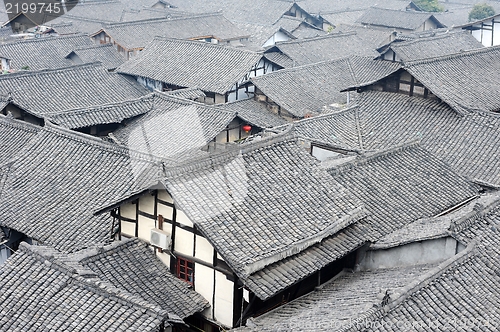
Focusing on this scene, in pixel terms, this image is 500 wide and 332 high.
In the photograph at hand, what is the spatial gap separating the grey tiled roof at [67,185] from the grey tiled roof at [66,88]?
33.1 ft

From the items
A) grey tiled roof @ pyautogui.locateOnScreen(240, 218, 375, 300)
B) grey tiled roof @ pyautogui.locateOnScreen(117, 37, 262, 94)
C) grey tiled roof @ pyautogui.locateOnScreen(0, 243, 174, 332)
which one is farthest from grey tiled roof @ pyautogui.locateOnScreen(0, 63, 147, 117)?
grey tiled roof @ pyautogui.locateOnScreen(240, 218, 375, 300)

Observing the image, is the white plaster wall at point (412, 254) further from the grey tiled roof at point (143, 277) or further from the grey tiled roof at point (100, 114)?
the grey tiled roof at point (100, 114)

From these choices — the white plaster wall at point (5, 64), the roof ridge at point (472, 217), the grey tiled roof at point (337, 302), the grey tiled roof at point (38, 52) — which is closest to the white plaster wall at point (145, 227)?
the grey tiled roof at point (337, 302)

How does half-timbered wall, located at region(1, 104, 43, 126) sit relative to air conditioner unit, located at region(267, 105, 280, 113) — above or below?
above

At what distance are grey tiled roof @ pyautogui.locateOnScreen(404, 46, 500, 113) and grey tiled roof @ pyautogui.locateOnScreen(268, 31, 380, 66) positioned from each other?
16221 millimetres

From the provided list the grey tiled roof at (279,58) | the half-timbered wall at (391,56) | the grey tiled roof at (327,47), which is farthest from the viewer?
the grey tiled roof at (327,47)

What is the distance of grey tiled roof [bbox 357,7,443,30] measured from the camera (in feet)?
214

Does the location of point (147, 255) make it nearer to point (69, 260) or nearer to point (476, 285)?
point (69, 260)

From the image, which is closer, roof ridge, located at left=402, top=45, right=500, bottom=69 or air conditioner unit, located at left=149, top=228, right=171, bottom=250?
air conditioner unit, located at left=149, top=228, right=171, bottom=250

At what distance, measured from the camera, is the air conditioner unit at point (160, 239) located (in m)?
16.3

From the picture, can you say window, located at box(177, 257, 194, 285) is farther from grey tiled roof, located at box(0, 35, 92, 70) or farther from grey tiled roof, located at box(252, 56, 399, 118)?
grey tiled roof, located at box(0, 35, 92, 70)

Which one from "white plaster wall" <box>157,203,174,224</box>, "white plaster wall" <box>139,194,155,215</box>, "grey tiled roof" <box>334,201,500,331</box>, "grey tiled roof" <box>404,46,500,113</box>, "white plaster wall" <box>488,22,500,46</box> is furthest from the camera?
"white plaster wall" <box>488,22,500,46</box>

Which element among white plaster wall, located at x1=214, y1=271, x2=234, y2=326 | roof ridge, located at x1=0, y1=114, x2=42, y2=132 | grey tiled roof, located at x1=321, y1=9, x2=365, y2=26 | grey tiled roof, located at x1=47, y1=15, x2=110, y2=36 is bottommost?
grey tiled roof, located at x1=321, y1=9, x2=365, y2=26

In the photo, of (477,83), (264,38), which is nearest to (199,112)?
(477,83)
